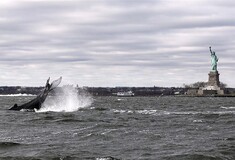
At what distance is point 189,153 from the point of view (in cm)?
2594

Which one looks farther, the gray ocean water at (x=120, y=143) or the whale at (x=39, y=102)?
the whale at (x=39, y=102)

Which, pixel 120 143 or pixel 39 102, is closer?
pixel 120 143

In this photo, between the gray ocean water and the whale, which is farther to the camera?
the whale

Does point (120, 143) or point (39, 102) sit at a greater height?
point (39, 102)

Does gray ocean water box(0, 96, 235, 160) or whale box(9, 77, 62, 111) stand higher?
whale box(9, 77, 62, 111)

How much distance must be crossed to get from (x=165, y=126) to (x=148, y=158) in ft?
58.3

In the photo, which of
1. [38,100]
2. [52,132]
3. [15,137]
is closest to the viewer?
[15,137]

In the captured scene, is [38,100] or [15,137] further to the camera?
[38,100]

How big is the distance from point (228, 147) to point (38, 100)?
51.6m

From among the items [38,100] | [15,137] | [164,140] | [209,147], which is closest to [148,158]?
[209,147]

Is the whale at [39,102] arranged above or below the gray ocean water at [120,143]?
above

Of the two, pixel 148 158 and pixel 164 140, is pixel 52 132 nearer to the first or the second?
pixel 164 140

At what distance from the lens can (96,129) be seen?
131 ft

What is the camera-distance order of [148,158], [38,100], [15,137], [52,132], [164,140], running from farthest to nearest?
1. [38,100]
2. [52,132]
3. [15,137]
4. [164,140]
5. [148,158]
